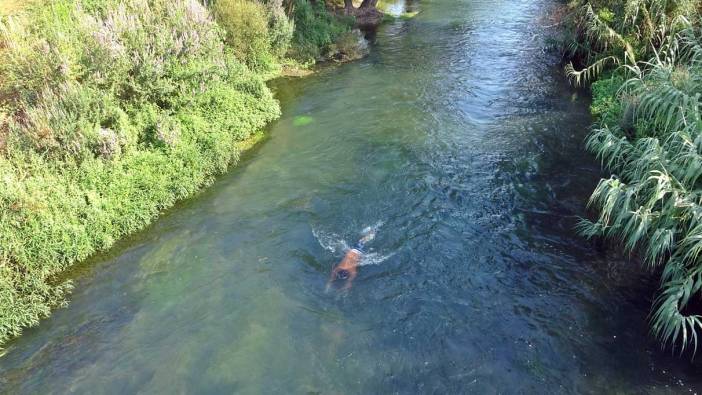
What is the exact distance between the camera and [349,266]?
29.2 feet

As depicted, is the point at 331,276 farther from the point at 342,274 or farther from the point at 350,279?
the point at 350,279

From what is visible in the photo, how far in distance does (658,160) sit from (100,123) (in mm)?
11219

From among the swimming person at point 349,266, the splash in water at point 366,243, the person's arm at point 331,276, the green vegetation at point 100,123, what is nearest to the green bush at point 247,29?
the green vegetation at point 100,123

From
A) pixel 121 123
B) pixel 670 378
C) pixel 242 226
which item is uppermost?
pixel 121 123

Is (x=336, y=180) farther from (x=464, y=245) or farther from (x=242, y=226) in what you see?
(x=464, y=245)

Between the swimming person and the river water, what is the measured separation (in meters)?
0.17

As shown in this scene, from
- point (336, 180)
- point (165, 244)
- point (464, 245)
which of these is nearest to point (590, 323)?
point (464, 245)

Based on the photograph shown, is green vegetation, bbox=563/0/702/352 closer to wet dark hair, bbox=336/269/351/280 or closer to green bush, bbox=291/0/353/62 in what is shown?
wet dark hair, bbox=336/269/351/280

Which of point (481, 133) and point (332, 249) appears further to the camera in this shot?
point (481, 133)

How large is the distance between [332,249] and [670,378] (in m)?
5.70

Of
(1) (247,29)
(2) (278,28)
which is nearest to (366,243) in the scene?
(1) (247,29)

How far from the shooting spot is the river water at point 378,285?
7.04 m

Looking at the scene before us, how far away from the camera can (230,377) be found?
7.05 m

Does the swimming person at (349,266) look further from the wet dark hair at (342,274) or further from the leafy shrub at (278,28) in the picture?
the leafy shrub at (278,28)
